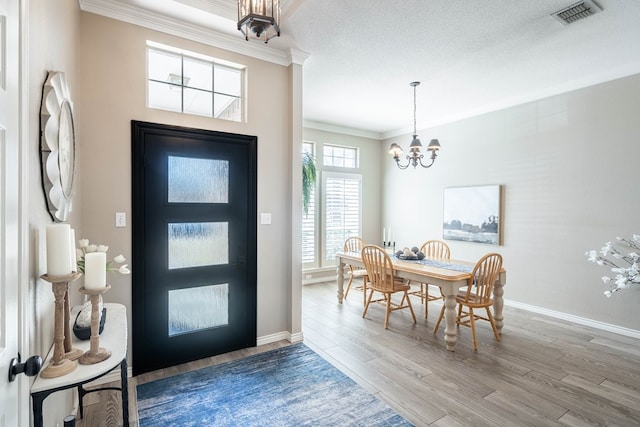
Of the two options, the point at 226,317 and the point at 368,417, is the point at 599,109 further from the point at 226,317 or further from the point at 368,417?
the point at 226,317

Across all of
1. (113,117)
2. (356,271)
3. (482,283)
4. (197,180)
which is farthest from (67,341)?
(356,271)

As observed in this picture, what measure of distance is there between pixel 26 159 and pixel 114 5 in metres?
2.06

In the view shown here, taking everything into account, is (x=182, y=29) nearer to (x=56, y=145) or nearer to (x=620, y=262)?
(x=56, y=145)

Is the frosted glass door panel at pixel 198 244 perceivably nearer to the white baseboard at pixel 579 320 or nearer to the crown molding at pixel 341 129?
the crown molding at pixel 341 129

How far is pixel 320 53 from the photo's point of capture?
3.27 metres

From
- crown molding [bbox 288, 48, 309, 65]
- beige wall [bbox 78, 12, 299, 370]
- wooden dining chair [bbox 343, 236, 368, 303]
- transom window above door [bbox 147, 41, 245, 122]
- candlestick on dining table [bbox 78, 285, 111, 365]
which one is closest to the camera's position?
candlestick on dining table [bbox 78, 285, 111, 365]

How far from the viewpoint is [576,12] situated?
8.30 feet

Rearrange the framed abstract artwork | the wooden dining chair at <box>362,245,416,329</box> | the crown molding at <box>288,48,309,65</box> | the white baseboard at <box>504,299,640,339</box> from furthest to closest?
the framed abstract artwork → the wooden dining chair at <box>362,245,416,329</box> → the white baseboard at <box>504,299,640,339</box> → the crown molding at <box>288,48,309,65</box>

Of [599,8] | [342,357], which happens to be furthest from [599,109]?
[342,357]

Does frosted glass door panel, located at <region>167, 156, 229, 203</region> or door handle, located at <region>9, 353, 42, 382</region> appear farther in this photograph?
frosted glass door panel, located at <region>167, 156, 229, 203</region>

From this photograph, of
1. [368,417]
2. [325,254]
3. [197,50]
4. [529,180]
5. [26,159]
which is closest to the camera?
[26,159]

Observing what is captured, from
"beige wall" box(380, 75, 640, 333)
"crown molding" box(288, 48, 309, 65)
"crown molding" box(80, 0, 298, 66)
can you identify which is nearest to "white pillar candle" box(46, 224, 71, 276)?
"crown molding" box(80, 0, 298, 66)

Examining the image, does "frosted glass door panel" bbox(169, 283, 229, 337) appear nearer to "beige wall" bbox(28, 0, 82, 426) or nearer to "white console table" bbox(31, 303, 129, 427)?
"white console table" bbox(31, 303, 129, 427)

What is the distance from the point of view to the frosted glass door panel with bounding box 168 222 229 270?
9.12ft
